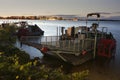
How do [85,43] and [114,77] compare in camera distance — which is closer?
[114,77]

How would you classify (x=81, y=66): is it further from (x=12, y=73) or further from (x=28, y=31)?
(x=28, y=31)

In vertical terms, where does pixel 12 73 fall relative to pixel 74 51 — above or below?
above

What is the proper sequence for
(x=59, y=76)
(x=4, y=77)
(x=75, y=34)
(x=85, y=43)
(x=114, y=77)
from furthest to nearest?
(x=75, y=34) < (x=85, y=43) < (x=114, y=77) < (x=59, y=76) < (x=4, y=77)

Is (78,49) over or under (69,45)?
under

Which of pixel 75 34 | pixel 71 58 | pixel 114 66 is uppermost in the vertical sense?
pixel 75 34

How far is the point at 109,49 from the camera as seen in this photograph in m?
27.0

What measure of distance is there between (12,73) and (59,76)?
62.3 inches

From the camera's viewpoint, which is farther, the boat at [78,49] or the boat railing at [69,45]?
the boat at [78,49]

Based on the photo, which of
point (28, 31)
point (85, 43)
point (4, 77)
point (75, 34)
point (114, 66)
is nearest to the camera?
point (4, 77)

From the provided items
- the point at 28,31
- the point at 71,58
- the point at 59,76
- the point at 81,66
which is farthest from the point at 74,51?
the point at 28,31

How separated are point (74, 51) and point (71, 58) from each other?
3.48ft

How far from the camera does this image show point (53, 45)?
22.6 meters

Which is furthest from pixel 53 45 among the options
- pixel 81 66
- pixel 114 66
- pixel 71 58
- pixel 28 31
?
pixel 28 31

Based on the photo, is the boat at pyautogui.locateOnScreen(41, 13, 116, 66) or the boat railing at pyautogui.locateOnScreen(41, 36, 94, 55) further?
the boat at pyautogui.locateOnScreen(41, 13, 116, 66)
